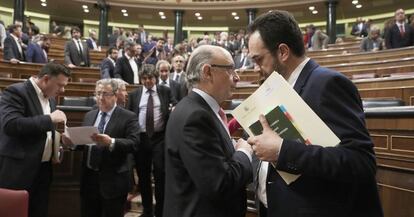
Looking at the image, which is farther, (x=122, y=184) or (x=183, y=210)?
(x=122, y=184)

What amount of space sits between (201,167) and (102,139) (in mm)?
1359

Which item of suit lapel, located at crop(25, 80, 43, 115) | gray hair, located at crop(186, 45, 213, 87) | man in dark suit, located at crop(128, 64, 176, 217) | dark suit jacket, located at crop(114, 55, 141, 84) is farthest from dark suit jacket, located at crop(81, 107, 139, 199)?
dark suit jacket, located at crop(114, 55, 141, 84)

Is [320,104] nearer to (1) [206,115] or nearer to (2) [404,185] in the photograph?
(1) [206,115]

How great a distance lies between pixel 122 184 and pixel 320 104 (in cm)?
183

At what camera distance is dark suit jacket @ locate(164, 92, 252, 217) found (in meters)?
1.34

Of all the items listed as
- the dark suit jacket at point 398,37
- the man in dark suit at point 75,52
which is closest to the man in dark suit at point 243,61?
the dark suit jacket at point 398,37

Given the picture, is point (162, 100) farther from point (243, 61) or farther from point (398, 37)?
point (398, 37)

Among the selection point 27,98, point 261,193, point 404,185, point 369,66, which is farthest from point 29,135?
point 369,66

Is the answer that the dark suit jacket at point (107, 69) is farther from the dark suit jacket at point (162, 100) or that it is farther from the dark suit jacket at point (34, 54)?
the dark suit jacket at point (34, 54)

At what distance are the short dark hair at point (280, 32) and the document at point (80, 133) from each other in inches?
60.9

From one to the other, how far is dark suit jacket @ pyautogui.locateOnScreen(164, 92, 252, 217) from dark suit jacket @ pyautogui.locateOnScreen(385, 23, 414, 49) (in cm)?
717

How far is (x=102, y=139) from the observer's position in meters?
2.53

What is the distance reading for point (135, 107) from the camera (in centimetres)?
361

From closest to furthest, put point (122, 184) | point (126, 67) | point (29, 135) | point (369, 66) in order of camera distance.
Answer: point (29, 135)
point (122, 184)
point (126, 67)
point (369, 66)
